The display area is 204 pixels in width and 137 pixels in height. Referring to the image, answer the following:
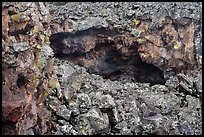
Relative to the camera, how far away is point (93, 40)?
2741cm

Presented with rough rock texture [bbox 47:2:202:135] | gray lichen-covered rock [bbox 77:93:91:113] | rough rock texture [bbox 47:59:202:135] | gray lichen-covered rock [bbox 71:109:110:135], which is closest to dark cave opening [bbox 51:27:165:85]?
rough rock texture [bbox 47:2:202:135]

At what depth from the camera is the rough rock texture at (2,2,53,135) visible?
43.7 feet

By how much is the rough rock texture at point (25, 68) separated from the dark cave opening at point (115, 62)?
33.0 ft

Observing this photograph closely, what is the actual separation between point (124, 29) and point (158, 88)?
4.98 meters

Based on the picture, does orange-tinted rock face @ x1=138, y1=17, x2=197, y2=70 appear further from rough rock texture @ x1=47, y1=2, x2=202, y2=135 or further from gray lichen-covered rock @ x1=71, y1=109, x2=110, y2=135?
gray lichen-covered rock @ x1=71, y1=109, x2=110, y2=135

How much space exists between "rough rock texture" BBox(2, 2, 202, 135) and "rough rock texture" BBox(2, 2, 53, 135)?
0.03m

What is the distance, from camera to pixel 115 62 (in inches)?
1125

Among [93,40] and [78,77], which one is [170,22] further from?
[78,77]

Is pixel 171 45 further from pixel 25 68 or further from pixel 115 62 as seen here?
pixel 25 68

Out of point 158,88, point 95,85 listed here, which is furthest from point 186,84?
point 95,85

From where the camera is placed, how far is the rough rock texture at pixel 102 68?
47.5 feet

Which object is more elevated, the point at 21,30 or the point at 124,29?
the point at 21,30

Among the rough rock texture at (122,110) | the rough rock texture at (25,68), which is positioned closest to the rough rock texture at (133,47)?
the rough rock texture at (122,110)

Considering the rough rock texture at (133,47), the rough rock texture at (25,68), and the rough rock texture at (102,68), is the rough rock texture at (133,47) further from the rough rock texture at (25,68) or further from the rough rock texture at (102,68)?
the rough rock texture at (25,68)
